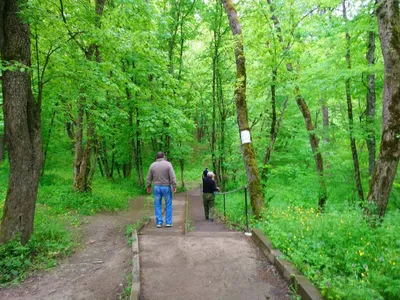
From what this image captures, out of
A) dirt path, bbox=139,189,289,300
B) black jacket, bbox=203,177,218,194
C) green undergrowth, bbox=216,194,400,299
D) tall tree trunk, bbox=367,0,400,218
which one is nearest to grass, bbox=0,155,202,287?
dirt path, bbox=139,189,289,300

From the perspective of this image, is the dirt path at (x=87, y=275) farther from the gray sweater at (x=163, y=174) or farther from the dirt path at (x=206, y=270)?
the gray sweater at (x=163, y=174)

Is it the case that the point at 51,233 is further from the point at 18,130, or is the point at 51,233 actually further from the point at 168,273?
the point at 168,273

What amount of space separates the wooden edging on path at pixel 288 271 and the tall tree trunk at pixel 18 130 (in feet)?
14.7

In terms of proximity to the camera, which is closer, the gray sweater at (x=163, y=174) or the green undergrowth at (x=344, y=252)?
the green undergrowth at (x=344, y=252)

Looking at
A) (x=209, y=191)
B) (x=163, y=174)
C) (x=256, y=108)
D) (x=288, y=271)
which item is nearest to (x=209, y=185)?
(x=209, y=191)

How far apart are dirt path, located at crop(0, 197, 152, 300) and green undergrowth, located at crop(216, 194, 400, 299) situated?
272cm

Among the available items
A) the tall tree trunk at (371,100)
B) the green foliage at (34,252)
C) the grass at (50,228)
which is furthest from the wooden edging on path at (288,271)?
the tall tree trunk at (371,100)

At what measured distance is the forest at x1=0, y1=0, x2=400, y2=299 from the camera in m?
4.40

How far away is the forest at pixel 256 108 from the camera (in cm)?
440

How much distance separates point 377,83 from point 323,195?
4.18 metres

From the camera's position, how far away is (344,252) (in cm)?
393

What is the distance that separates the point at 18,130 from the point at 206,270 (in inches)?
163

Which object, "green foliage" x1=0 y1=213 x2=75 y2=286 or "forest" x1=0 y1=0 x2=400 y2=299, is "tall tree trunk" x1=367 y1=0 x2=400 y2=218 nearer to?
"forest" x1=0 y1=0 x2=400 y2=299

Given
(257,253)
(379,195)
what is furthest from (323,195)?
(257,253)
